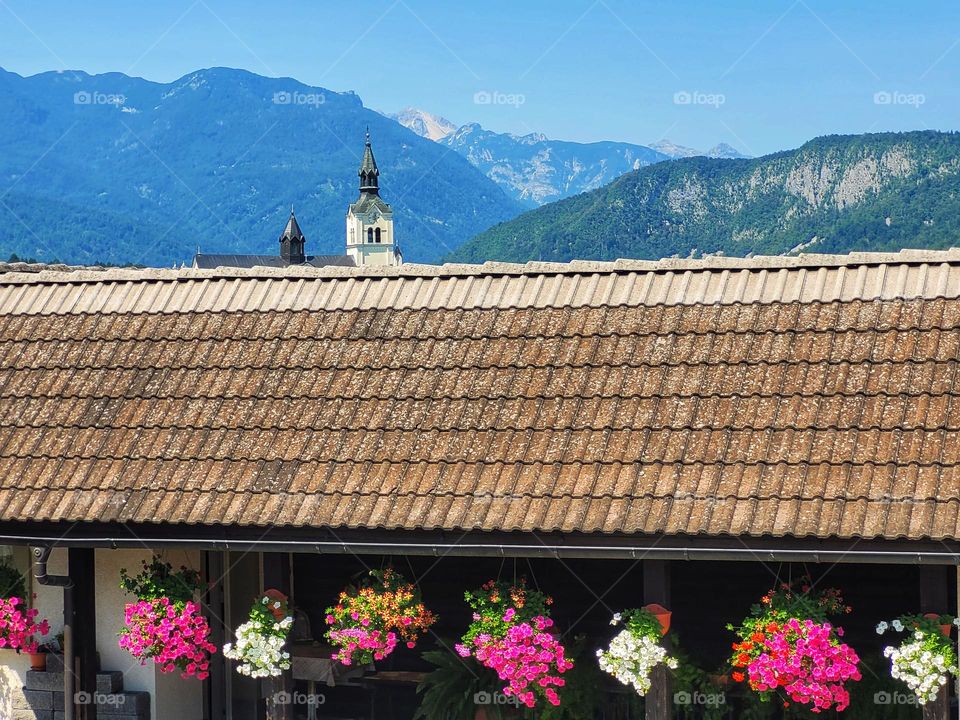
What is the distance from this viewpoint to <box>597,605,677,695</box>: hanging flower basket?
32.7 ft

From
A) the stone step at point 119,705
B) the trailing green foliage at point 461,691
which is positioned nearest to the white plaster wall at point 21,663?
the stone step at point 119,705

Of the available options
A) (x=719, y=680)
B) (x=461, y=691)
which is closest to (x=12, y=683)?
(x=461, y=691)

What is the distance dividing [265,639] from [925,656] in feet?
15.8

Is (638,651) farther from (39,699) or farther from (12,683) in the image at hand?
(12,683)

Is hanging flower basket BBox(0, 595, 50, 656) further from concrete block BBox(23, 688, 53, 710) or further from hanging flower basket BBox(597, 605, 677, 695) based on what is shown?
hanging flower basket BBox(597, 605, 677, 695)

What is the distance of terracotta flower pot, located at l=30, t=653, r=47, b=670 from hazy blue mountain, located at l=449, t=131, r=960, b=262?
432 ft

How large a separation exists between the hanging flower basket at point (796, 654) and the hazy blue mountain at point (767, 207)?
13201 cm

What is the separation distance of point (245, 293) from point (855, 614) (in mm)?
5810

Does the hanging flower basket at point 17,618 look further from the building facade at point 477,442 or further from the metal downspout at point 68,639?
the metal downspout at point 68,639

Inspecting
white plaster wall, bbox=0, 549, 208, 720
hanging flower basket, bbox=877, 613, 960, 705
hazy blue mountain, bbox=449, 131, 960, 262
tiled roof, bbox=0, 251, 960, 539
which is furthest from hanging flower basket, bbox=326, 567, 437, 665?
hazy blue mountain, bbox=449, 131, 960, 262

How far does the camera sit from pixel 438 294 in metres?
12.1

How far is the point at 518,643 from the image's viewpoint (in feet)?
33.5

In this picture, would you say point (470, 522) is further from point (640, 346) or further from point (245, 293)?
point (245, 293)

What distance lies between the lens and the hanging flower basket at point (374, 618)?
1068 centimetres
